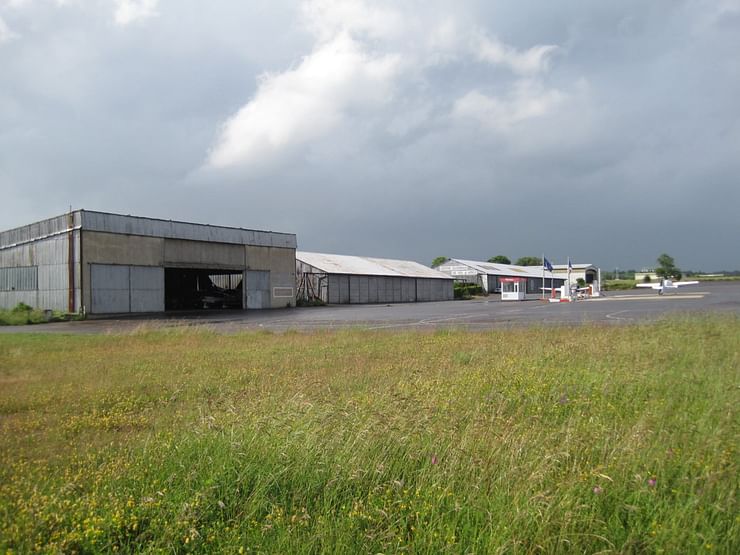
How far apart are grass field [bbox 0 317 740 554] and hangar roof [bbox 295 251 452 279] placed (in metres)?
49.0

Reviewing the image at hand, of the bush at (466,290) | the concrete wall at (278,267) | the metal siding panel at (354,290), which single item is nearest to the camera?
the concrete wall at (278,267)

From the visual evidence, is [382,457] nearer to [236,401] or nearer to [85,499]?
[85,499]

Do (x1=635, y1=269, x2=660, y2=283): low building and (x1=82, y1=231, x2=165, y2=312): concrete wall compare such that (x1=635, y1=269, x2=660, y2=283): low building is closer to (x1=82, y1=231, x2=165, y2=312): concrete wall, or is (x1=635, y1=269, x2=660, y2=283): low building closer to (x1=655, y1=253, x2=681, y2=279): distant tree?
(x1=655, y1=253, x2=681, y2=279): distant tree

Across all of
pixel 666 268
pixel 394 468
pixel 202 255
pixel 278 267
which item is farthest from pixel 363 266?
pixel 666 268

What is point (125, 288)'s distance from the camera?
3712cm

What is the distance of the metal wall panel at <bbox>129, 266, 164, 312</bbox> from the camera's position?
37750 mm

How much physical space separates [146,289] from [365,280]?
26.8m

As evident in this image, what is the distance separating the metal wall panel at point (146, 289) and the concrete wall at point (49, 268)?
398 centimetres

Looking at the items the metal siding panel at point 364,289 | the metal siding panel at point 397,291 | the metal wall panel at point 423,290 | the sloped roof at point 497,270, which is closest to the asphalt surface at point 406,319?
the metal siding panel at point 364,289

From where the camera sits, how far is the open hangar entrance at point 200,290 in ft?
160

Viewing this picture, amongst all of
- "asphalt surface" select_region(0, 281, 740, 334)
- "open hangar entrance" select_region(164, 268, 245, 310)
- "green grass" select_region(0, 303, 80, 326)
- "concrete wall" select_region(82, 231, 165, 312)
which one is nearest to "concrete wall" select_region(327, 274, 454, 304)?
"open hangar entrance" select_region(164, 268, 245, 310)

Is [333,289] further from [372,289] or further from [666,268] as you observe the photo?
[666,268]

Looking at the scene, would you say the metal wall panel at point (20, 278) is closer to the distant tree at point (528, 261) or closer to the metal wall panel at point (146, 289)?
the metal wall panel at point (146, 289)

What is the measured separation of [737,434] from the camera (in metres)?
4.60
